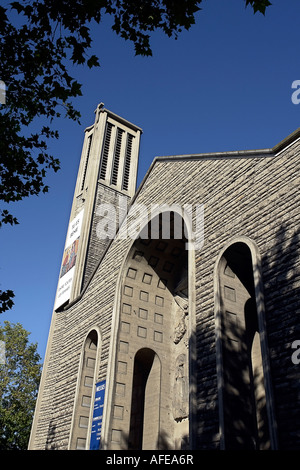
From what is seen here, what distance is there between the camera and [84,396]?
13281 millimetres

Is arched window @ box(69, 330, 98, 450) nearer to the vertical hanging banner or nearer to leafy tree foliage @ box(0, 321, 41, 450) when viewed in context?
the vertical hanging banner

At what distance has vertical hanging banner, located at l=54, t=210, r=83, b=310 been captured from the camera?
2014cm

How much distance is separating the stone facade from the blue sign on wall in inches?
9.8

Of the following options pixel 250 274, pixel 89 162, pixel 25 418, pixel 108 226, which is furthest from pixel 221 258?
pixel 25 418

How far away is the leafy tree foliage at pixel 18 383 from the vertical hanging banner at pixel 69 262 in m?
8.97

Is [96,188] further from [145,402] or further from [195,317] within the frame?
[195,317]

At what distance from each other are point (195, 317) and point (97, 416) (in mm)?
4289

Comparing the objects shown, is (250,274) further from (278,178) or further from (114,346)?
(114,346)

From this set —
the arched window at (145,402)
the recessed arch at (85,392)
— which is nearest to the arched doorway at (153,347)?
the arched window at (145,402)

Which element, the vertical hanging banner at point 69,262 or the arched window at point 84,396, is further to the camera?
the vertical hanging banner at point 69,262

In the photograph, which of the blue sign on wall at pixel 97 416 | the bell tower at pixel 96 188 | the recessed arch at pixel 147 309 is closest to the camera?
the blue sign on wall at pixel 97 416

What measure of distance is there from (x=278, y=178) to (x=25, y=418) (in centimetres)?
2211

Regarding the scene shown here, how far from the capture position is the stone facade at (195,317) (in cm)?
800

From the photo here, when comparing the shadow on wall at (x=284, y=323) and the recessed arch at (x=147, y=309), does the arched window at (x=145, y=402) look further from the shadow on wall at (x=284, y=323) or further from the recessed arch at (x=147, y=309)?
the shadow on wall at (x=284, y=323)
